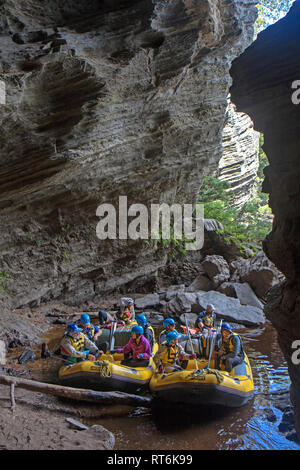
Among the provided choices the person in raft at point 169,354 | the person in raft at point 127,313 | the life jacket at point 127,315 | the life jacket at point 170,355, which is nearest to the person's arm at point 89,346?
the person in raft at point 169,354

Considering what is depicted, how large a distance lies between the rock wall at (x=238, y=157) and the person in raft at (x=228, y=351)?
17.5 meters

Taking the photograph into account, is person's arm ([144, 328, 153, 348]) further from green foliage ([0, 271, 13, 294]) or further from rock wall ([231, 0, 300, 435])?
green foliage ([0, 271, 13, 294])

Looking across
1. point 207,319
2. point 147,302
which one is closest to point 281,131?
point 207,319

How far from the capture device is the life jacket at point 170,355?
25.7 ft

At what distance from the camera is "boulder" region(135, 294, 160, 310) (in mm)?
15367

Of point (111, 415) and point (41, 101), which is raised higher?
point (41, 101)

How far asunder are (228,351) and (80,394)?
3.24 meters

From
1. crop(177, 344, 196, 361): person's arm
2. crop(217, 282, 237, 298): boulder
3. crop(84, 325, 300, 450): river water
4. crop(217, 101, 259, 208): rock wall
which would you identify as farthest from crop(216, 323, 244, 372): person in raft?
crop(217, 101, 259, 208): rock wall

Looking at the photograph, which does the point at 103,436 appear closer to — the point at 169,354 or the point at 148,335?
the point at 169,354
